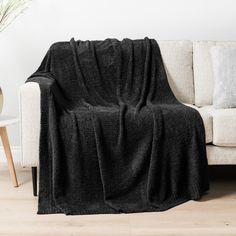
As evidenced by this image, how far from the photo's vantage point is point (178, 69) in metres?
3.09

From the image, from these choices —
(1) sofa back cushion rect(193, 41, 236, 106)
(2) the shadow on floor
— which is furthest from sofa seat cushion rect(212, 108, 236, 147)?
(1) sofa back cushion rect(193, 41, 236, 106)

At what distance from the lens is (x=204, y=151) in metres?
2.51

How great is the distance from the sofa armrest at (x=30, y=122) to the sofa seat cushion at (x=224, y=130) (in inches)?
36.7

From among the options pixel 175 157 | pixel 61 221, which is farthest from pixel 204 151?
pixel 61 221

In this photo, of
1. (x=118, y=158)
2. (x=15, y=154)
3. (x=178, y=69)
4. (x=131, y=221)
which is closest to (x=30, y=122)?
(x=118, y=158)

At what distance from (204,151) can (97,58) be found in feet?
3.12

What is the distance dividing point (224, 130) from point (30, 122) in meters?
1.02

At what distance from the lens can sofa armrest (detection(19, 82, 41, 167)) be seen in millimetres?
2510

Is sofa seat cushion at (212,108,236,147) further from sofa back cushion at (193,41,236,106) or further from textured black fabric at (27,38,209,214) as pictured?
sofa back cushion at (193,41,236,106)

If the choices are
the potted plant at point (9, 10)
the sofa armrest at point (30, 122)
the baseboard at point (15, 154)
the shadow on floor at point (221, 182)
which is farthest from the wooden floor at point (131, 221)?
the potted plant at point (9, 10)

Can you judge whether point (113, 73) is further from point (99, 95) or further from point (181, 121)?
point (181, 121)

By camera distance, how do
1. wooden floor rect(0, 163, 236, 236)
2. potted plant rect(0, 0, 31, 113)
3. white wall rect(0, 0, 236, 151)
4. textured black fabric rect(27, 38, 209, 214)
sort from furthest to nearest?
1. white wall rect(0, 0, 236, 151)
2. potted plant rect(0, 0, 31, 113)
3. textured black fabric rect(27, 38, 209, 214)
4. wooden floor rect(0, 163, 236, 236)

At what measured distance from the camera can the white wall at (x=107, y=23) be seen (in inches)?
132

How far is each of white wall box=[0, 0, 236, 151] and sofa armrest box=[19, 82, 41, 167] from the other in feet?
3.00
